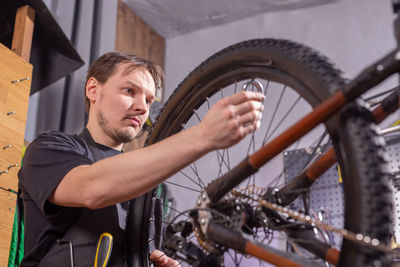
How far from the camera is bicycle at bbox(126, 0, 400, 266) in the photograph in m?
0.55

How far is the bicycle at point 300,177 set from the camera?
552 millimetres

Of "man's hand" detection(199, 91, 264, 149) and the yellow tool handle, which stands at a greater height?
"man's hand" detection(199, 91, 264, 149)

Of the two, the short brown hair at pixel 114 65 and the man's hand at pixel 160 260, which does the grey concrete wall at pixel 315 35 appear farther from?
the man's hand at pixel 160 260

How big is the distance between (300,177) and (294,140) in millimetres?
274

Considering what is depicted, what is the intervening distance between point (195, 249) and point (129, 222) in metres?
0.33

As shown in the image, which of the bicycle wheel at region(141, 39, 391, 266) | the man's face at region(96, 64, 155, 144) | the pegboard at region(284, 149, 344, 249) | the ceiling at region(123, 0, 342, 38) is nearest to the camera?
the bicycle wheel at region(141, 39, 391, 266)

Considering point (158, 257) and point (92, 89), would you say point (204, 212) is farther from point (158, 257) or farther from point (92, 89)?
point (92, 89)

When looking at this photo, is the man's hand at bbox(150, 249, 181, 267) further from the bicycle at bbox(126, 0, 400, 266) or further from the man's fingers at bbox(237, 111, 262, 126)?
the man's fingers at bbox(237, 111, 262, 126)

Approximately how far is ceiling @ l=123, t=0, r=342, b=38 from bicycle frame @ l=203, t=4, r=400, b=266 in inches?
91.4

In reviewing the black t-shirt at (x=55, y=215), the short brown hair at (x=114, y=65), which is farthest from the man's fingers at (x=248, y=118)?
the short brown hair at (x=114, y=65)

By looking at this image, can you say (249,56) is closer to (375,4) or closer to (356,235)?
(356,235)

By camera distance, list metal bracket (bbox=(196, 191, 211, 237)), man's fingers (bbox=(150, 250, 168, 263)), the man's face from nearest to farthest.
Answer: metal bracket (bbox=(196, 191, 211, 237)), man's fingers (bbox=(150, 250, 168, 263)), the man's face

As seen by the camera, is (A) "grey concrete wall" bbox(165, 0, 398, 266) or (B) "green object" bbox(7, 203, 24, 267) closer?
(B) "green object" bbox(7, 203, 24, 267)

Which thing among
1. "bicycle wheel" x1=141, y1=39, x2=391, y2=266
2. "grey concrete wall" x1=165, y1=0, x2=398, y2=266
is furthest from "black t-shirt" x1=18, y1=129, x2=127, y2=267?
"grey concrete wall" x1=165, y1=0, x2=398, y2=266
